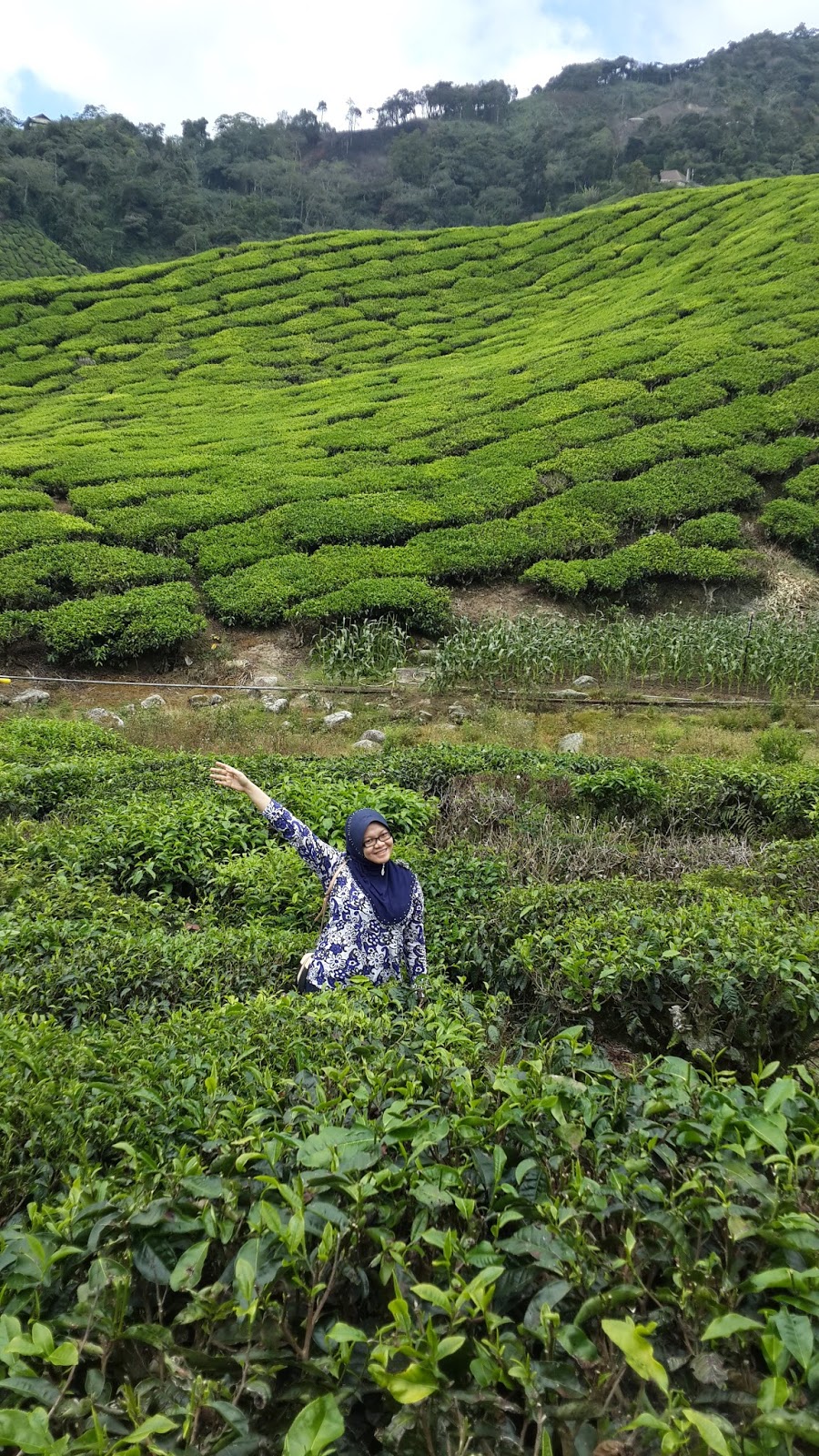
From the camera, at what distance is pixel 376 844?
4.18 meters

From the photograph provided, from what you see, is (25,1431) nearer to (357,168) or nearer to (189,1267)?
(189,1267)

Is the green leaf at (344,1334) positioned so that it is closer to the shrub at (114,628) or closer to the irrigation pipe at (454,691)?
the irrigation pipe at (454,691)

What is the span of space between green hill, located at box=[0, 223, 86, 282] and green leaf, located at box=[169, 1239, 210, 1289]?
46.8m

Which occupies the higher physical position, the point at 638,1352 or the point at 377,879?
the point at 638,1352

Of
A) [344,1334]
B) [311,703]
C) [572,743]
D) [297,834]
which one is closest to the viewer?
[344,1334]

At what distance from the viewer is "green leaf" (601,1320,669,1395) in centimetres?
129

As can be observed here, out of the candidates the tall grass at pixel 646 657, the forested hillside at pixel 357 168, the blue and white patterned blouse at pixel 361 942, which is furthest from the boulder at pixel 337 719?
the forested hillside at pixel 357 168

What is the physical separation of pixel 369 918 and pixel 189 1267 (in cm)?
260

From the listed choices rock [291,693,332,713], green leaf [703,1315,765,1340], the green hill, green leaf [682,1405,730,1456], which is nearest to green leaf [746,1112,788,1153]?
green leaf [703,1315,765,1340]

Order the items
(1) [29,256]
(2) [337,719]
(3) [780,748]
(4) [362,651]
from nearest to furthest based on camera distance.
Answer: (3) [780,748]
(2) [337,719]
(4) [362,651]
(1) [29,256]

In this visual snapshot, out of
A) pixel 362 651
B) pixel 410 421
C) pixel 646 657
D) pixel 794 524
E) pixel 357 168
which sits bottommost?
pixel 646 657

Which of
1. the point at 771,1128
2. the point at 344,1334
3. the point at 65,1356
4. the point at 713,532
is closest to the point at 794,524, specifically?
the point at 713,532

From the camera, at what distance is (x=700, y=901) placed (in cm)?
484

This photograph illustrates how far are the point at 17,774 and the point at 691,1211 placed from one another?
6690mm
